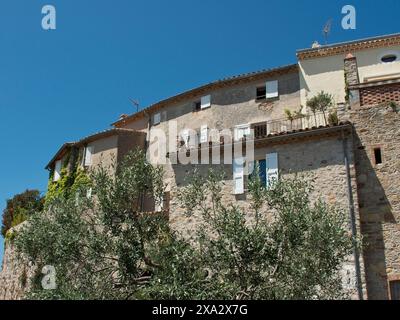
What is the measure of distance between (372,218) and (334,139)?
2.98 meters

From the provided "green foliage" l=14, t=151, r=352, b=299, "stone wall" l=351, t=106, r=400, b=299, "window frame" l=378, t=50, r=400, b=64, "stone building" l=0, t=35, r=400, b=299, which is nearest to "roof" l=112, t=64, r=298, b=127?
"stone building" l=0, t=35, r=400, b=299

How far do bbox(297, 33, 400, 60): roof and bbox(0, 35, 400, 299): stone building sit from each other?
0.16 ft

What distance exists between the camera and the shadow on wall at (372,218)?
14.3m

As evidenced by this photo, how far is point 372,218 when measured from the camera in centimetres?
1514

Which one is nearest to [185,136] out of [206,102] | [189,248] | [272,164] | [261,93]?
[206,102]

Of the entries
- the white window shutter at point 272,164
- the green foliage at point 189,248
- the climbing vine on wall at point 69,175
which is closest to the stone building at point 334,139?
the white window shutter at point 272,164

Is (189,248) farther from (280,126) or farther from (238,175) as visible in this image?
(280,126)

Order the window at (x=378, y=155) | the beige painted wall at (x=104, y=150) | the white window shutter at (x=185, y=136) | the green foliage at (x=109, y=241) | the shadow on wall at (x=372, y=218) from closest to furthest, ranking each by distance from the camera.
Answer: the green foliage at (x=109, y=241)
the shadow on wall at (x=372, y=218)
the window at (x=378, y=155)
the white window shutter at (x=185, y=136)
the beige painted wall at (x=104, y=150)

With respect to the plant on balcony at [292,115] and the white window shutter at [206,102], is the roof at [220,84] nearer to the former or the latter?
the white window shutter at [206,102]

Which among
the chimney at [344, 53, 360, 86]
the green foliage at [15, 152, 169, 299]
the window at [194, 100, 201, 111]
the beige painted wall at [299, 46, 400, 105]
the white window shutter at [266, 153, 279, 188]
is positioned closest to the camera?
the green foliage at [15, 152, 169, 299]

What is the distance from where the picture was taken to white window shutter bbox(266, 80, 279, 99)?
24594 millimetres

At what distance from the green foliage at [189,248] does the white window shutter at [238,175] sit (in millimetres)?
5534

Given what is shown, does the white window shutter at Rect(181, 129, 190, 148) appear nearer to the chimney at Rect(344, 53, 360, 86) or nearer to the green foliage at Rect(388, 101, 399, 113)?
the chimney at Rect(344, 53, 360, 86)
